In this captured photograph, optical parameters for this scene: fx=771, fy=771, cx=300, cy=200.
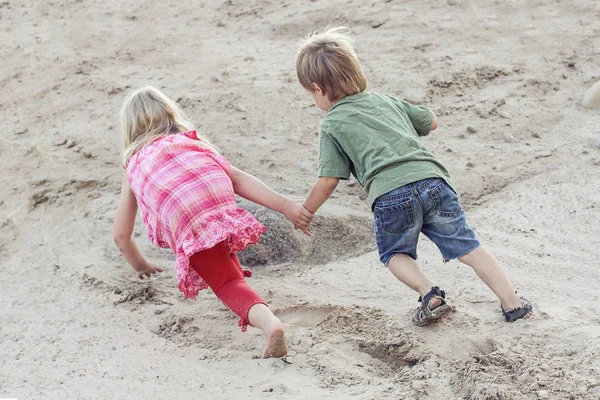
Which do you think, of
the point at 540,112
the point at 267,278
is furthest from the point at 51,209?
the point at 540,112

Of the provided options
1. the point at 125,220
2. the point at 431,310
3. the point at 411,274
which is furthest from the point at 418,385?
the point at 125,220

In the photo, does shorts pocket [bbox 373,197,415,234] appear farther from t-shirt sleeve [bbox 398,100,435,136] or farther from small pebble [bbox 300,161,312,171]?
small pebble [bbox 300,161,312,171]

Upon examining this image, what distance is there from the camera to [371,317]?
4105 millimetres

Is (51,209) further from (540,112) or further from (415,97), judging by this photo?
(540,112)

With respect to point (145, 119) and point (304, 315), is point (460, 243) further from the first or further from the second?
point (145, 119)

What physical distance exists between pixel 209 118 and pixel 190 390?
3.06 metres

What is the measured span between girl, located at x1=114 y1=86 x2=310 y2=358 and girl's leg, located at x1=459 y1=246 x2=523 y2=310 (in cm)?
94

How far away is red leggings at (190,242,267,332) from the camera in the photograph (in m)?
3.87

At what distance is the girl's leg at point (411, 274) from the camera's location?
3.80 metres

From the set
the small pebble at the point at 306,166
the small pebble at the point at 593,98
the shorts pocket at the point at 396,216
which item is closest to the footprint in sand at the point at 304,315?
the shorts pocket at the point at 396,216

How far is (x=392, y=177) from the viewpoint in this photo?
12.3ft

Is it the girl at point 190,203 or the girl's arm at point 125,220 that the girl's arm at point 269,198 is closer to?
the girl at point 190,203

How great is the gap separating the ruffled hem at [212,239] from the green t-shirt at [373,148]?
1.75 ft

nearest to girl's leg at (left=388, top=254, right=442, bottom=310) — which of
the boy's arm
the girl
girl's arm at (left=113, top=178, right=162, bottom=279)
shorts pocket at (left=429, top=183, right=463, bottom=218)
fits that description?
shorts pocket at (left=429, top=183, right=463, bottom=218)
